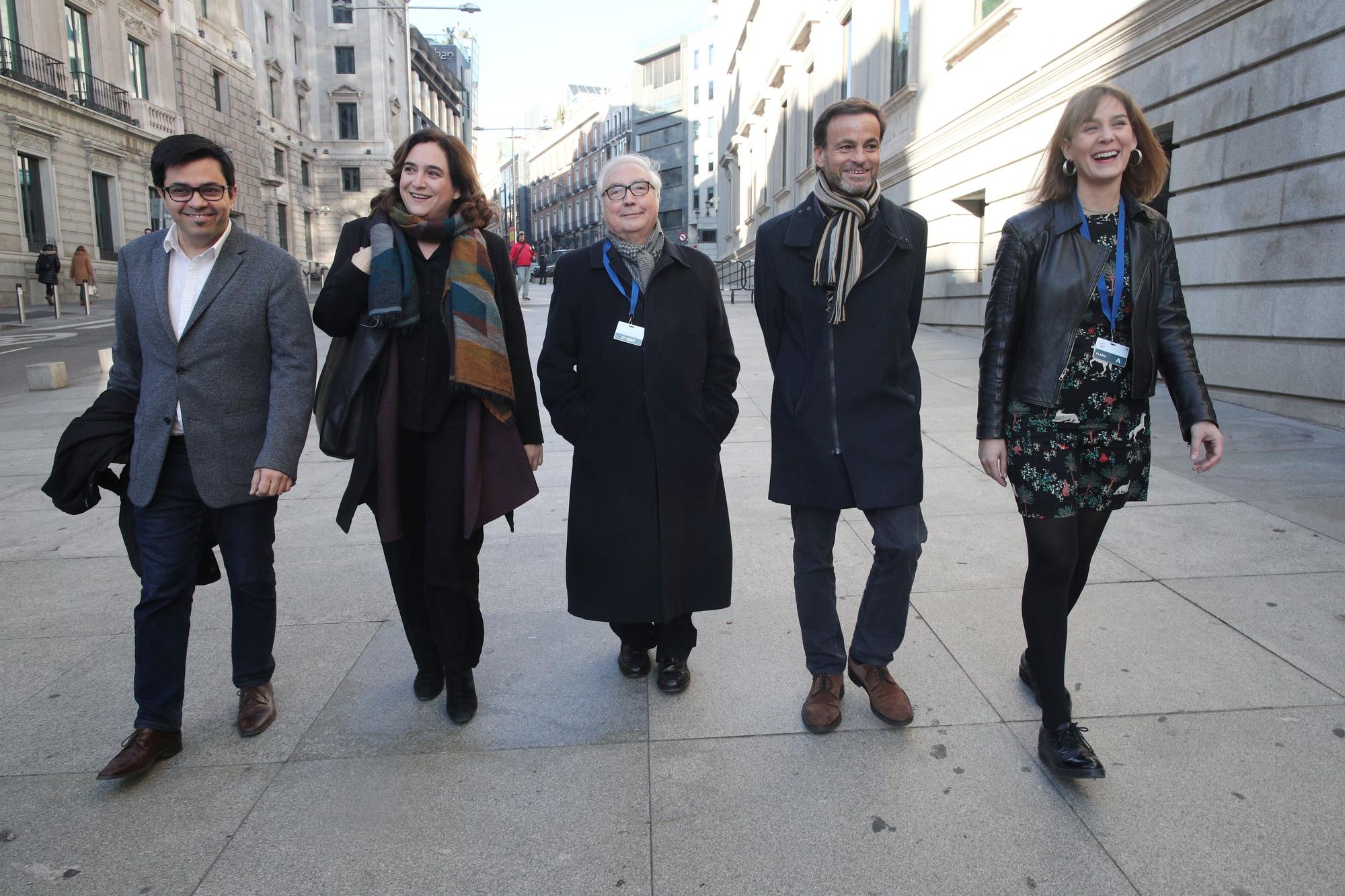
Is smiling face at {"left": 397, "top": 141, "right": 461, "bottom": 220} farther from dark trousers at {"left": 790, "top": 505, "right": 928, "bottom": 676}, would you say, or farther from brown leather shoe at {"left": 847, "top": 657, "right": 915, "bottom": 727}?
brown leather shoe at {"left": 847, "top": 657, "right": 915, "bottom": 727}

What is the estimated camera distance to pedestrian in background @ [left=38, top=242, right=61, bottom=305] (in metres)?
25.8

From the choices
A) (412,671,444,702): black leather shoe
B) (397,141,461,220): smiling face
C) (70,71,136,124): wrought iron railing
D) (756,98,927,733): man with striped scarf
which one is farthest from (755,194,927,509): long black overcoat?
(70,71,136,124): wrought iron railing

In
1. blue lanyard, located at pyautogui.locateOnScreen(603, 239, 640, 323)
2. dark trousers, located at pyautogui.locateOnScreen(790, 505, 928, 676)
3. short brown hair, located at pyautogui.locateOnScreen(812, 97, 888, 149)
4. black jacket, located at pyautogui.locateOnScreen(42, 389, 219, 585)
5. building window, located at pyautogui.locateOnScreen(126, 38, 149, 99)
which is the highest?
building window, located at pyautogui.locateOnScreen(126, 38, 149, 99)

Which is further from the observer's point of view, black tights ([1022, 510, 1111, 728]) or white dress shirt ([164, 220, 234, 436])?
white dress shirt ([164, 220, 234, 436])

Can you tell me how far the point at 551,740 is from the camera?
309cm

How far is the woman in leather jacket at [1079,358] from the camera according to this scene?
2.73m

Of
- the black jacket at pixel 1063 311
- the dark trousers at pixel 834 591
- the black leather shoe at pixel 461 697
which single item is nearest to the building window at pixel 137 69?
the black leather shoe at pixel 461 697

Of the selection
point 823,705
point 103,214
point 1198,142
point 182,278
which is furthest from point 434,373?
point 103,214

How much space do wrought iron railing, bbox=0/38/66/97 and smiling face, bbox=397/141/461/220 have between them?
32.0 meters

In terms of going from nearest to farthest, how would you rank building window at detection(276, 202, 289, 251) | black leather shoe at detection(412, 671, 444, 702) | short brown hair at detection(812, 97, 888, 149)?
short brown hair at detection(812, 97, 888, 149)
black leather shoe at detection(412, 671, 444, 702)
building window at detection(276, 202, 289, 251)

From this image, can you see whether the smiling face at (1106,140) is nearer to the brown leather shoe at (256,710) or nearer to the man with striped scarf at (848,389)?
the man with striped scarf at (848,389)

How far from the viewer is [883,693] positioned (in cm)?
315

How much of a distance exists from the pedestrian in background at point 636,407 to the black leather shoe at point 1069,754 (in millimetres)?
1233

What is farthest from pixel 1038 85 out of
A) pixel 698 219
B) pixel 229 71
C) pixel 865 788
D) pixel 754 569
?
pixel 698 219
